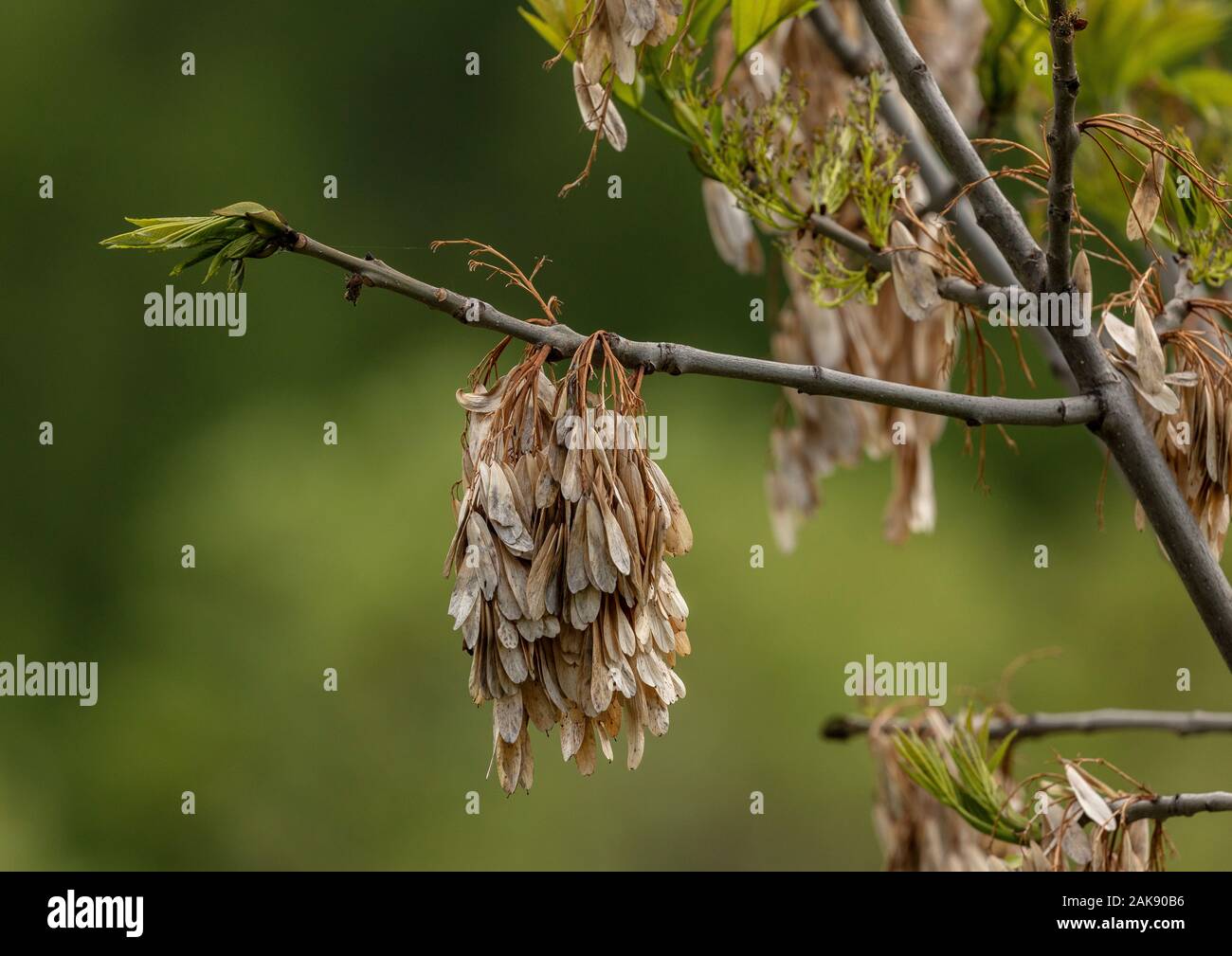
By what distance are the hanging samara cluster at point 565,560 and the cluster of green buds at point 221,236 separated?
0.33 feet

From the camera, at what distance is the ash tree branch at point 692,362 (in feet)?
1.77

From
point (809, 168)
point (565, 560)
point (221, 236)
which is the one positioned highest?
point (809, 168)

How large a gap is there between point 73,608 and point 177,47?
4.36 ft

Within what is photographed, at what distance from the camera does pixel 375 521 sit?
2656 mm

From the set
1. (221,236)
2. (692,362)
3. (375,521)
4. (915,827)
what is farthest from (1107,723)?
(375,521)

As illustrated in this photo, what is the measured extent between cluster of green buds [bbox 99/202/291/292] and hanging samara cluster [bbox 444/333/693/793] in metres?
0.10

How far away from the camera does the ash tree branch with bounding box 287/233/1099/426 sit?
21.3 inches

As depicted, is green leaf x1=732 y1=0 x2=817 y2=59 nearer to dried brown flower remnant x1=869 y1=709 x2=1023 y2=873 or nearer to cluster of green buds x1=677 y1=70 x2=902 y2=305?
cluster of green buds x1=677 y1=70 x2=902 y2=305

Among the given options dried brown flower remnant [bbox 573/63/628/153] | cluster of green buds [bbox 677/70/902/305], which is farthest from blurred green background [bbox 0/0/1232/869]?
dried brown flower remnant [bbox 573/63/628/153]

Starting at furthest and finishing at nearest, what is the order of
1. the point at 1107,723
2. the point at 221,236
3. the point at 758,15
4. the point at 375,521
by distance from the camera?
the point at 375,521, the point at 1107,723, the point at 758,15, the point at 221,236

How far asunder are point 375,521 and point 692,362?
7.03 feet

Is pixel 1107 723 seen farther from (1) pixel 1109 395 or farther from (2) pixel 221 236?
(2) pixel 221 236

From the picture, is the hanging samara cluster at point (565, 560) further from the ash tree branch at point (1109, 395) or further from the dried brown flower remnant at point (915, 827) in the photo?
the dried brown flower remnant at point (915, 827)

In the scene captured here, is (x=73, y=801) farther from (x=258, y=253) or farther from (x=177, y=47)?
(x=258, y=253)
